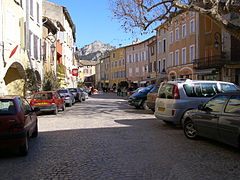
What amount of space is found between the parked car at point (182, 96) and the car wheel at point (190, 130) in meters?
1.20

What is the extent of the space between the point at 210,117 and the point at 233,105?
75 centimetres

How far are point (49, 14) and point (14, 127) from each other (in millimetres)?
34417

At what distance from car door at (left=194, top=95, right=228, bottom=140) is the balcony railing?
20.1m

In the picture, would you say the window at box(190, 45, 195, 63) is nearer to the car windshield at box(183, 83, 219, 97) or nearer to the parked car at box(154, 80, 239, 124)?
the parked car at box(154, 80, 239, 124)

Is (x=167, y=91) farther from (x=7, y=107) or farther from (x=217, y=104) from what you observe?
(x=7, y=107)

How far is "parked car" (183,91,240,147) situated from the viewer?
18.7ft

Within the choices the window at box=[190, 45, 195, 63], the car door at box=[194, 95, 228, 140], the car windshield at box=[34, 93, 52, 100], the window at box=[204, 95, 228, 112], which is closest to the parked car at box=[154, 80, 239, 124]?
the car door at box=[194, 95, 228, 140]

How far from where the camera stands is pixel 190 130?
25.2 feet

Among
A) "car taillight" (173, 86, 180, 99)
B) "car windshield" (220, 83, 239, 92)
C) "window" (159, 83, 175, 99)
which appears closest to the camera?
"car taillight" (173, 86, 180, 99)

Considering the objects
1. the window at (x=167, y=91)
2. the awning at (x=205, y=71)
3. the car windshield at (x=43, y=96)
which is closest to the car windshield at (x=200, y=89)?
the window at (x=167, y=91)

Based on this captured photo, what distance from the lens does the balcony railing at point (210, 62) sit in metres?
25.7

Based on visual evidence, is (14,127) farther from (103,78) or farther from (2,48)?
(103,78)

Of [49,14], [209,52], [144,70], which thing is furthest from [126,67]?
[209,52]

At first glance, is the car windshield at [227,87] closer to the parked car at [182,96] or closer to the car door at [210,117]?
the parked car at [182,96]
